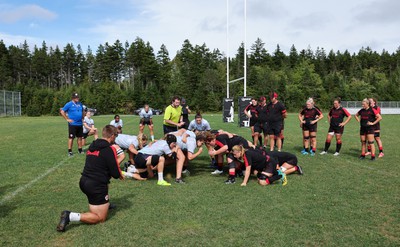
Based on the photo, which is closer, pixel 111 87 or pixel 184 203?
pixel 184 203

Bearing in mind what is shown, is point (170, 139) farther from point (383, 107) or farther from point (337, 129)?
point (383, 107)

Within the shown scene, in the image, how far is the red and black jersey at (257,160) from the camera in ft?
22.6

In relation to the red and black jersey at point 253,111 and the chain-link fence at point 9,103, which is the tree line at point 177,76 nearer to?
the chain-link fence at point 9,103

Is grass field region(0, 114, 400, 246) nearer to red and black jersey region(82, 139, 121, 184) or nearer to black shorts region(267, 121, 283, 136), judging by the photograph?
red and black jersey region(82, 139, 121, 184)

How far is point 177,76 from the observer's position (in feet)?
249

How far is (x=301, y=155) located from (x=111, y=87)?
2292 inches

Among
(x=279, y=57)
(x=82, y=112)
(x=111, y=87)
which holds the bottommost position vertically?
(x=82, y=112)

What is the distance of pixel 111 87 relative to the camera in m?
64.6

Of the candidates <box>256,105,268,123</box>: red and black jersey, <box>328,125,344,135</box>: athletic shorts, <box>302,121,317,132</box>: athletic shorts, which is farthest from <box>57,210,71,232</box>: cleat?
<box>328,125,344,135</box>: athletic shorts

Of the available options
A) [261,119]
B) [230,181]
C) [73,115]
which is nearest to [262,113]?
[261,119]

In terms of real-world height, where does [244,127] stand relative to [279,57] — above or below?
below

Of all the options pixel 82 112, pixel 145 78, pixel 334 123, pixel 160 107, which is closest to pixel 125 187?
pixel 82 112

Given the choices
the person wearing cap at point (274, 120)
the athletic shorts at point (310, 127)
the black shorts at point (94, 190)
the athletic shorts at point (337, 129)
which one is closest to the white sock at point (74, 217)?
the black shorts at point (94, 190)

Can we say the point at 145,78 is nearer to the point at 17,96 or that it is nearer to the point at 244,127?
the point at 17,96
